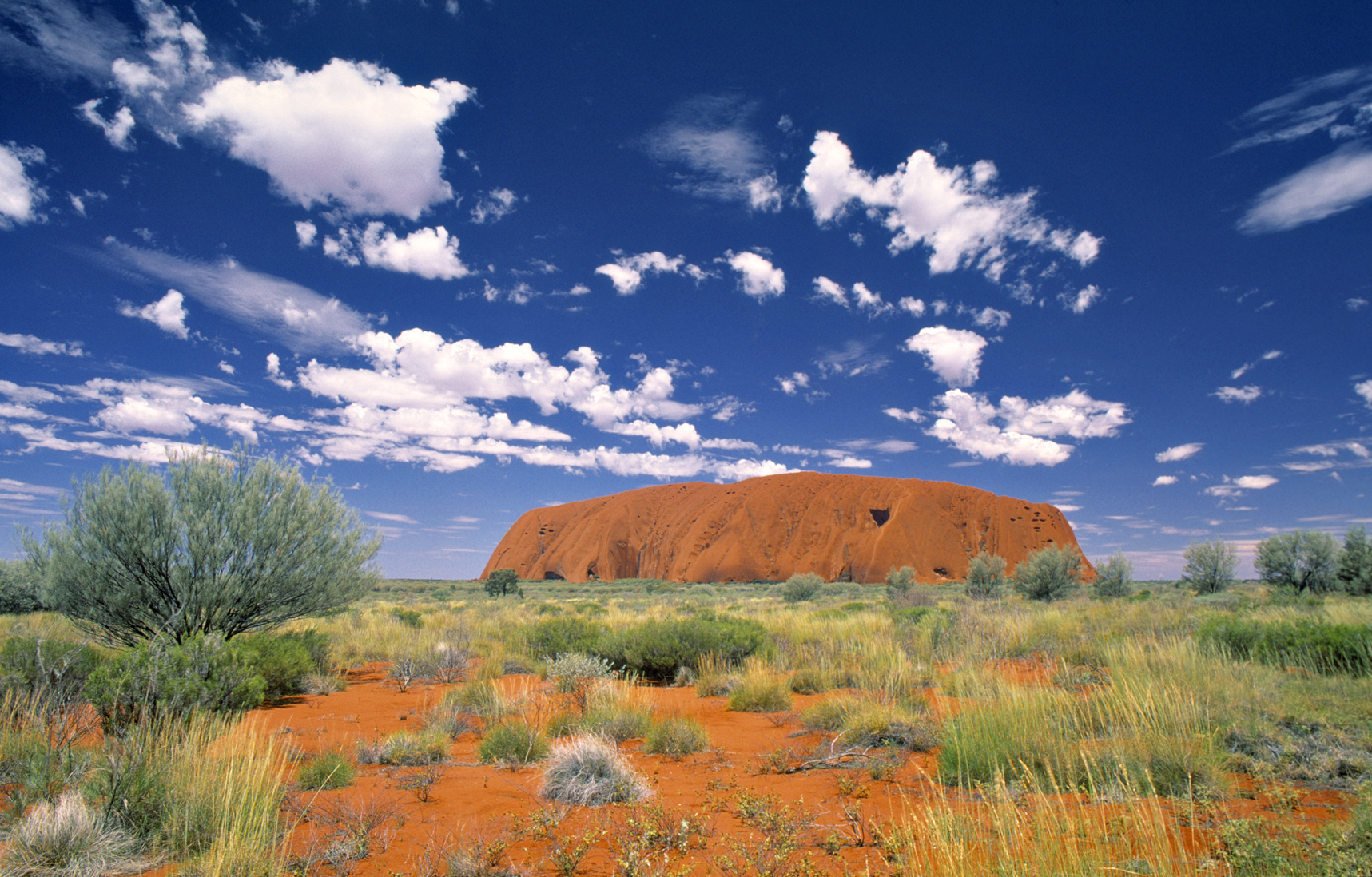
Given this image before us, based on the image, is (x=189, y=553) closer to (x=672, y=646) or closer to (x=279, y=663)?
(x=279, y=663)

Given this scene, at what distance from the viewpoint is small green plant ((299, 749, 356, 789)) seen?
15.3 ft

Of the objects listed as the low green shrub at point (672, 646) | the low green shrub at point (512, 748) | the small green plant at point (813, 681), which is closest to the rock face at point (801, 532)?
the low green shrub at point (672, 646)

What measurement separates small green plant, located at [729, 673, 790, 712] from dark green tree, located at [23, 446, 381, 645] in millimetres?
6794

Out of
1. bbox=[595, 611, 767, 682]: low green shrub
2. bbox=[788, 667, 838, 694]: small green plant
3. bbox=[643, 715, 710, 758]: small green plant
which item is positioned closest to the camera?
bbox=[643, 715, 710, 758]: small green plant

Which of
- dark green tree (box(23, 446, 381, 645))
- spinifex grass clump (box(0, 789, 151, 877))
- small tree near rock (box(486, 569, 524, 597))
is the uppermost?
dark green tree (box(23, 446, 381, 645))

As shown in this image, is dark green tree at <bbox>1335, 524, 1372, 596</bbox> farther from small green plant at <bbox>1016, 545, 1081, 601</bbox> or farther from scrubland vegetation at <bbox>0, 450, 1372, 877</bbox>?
scrubland vegetation at <bbox>0, 450, 1372, 877</bbox>

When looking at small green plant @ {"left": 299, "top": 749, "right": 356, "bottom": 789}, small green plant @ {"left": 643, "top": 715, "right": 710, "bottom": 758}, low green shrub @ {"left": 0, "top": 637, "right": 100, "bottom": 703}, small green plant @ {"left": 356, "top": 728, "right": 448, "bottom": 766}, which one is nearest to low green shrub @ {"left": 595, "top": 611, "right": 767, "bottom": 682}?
small green plant @ {"left": 643, "top": 715, "right": 710, "bottom": 758}

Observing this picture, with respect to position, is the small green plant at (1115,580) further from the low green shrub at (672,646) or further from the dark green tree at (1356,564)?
the low green shrub at (672,646)

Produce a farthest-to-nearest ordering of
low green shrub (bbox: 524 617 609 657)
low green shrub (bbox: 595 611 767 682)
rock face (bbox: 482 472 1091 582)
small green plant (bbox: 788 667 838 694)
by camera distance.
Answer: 1. rock face (bbox: 482 472 1091 582)
2. low green shrub (bbox: 524 617 609 657)
3. low green shrub (bbox: 595 611 767 682)
4. small green plant (bbox: 788 667 838 694)

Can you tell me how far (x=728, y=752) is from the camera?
5816 millimetres

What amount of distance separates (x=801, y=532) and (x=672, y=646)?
223 ft

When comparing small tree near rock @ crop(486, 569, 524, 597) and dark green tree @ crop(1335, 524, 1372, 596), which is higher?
dark green tree @ crop(1335, 524, 1372, 596)

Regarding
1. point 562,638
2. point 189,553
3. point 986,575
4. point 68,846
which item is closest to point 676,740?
point 68,846

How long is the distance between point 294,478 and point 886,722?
9.35 metres
